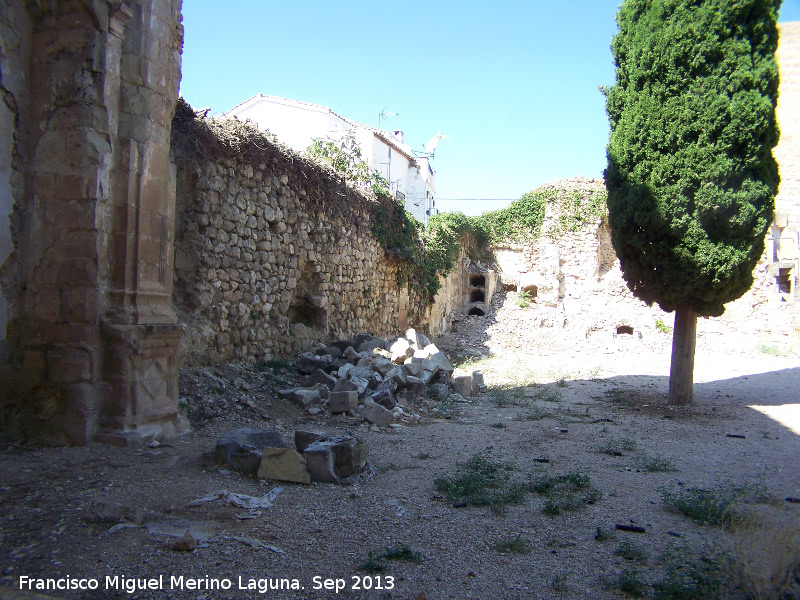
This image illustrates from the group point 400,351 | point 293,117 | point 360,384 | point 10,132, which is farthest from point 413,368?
point 293,117

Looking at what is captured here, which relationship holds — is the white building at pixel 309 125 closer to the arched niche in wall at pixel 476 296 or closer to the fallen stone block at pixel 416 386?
the arched niche in wall at pixel 476 296

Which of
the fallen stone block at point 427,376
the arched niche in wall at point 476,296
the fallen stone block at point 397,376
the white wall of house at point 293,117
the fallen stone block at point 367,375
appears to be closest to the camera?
the fallen stone block at point 367,375

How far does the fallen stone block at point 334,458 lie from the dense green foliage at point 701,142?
5.99 meters

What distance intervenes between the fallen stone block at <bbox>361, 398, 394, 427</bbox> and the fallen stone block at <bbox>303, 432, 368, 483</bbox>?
6.49 ft

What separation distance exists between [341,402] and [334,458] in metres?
2.50

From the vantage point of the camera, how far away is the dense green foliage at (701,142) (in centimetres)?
768

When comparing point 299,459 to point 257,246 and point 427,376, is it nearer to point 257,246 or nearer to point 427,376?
point 257,246

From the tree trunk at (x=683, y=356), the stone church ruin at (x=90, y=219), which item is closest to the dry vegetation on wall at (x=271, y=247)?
the stone church ruin at (x=90, y=219)

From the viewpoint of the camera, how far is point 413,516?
12.1ft

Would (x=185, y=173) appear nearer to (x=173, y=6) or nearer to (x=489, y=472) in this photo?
(x=173, y=6)

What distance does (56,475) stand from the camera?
394cm

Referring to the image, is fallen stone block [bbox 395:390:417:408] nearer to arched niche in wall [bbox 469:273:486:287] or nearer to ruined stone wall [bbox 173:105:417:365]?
ruined stone wall [bbox 173:105:417:365]

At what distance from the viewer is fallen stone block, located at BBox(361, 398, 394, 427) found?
6.66 m

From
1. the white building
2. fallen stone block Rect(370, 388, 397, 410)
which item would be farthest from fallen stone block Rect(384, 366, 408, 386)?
the white building
